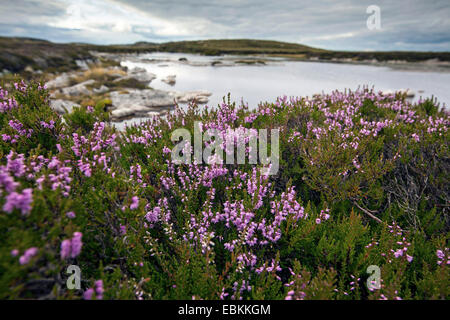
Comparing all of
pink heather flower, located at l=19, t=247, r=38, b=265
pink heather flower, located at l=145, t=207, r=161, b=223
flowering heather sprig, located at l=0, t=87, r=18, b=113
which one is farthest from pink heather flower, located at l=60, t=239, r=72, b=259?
flowering heather sprig, located at l=0, t=87, r=18, b=113

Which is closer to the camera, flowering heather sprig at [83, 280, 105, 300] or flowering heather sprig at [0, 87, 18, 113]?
flowering heather sprig at [83, 280, 105, 300]

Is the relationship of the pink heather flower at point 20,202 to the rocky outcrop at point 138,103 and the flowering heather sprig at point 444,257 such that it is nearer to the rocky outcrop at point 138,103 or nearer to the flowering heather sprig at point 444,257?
the flowering heather sprig at point 444,257

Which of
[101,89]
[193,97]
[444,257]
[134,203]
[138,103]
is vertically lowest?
[444,257]

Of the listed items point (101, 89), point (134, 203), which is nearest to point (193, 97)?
point (101, 89)

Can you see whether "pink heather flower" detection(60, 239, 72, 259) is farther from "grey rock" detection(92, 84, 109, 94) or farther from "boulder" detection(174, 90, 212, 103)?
"grey rock" detection(92, 84, 109, 94)

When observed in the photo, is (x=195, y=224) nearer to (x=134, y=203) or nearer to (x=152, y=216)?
(x=152, y=216)

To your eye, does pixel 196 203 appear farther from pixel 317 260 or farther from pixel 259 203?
pixel 317 260

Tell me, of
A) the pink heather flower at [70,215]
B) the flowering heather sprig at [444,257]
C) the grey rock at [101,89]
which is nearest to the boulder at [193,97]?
the grey rock at [101,89]

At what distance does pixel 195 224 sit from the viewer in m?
2.60

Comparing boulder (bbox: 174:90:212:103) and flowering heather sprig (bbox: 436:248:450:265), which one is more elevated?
boulder (bbox: 174:90:212:103)

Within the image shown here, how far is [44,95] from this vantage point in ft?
13.7

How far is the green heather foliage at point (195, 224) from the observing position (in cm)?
162

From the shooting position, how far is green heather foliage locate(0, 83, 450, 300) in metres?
1.62
